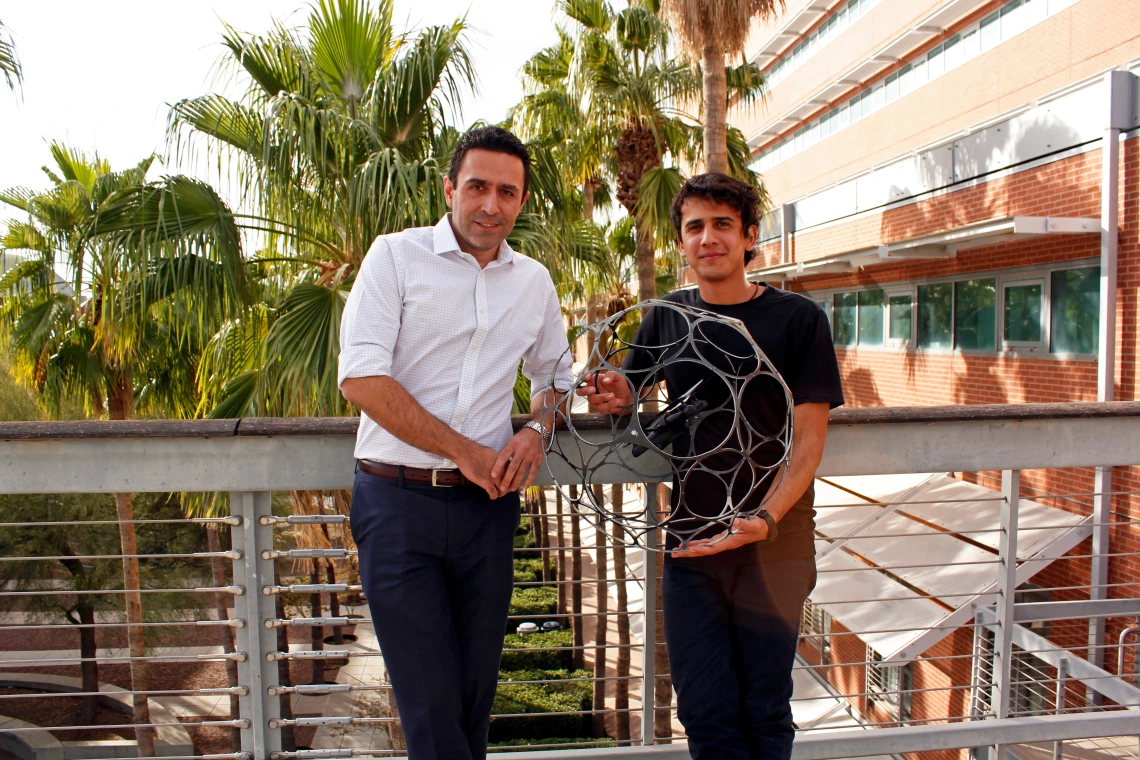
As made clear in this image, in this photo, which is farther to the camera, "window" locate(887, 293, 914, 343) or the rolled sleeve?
"window" locate(887, 293, 914, 343)

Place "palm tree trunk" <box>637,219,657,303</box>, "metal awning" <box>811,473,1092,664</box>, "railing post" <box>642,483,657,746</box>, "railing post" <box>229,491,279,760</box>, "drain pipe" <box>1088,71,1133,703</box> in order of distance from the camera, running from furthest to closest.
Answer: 1. "palm tree trunk" <box>637,219,657,303</box>
2. "drain pipe" <box>1088,71,1133,703</box>
3. "metal awning" <box>811,473,1092,664</box>
4. "railing post" <box>642,483,657,746</box>
5. "railing post" <box>229,491,279,760</box>

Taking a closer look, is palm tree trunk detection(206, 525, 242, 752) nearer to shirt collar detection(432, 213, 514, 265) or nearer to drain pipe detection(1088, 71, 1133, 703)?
shirt collar detection(432, 213, 514, 265)

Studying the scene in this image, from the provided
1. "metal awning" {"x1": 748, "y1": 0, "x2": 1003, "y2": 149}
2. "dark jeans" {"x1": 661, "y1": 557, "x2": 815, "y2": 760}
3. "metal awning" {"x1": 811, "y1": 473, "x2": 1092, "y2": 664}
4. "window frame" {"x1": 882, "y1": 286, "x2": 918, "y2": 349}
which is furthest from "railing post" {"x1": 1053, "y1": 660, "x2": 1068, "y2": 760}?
"metal awning" {"x1": 748, "y1": 0, "x2": 1003, "y2": 149}

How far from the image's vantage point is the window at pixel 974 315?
35.6 feet

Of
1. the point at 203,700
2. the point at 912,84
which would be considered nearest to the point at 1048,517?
the point at 912,84

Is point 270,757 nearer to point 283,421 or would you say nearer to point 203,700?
point 283,421

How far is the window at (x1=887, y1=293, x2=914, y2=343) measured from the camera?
1316 cm

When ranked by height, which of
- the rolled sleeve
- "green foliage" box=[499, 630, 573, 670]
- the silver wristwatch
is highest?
the rolled sleeve

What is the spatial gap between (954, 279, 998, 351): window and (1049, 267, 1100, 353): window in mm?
1153

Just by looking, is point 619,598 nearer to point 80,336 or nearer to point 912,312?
point 912,312

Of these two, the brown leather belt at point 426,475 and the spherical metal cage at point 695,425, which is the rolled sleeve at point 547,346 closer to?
the spherical metal cage at point 695,425

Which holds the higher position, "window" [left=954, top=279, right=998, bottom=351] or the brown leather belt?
"window" [left=954, top=279, right=998, bottom=351]

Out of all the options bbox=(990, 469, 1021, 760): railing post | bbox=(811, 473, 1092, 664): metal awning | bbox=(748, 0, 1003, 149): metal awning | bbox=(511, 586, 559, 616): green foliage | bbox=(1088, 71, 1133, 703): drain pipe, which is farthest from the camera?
bbox=(511, 586, 559, 616): green foliage

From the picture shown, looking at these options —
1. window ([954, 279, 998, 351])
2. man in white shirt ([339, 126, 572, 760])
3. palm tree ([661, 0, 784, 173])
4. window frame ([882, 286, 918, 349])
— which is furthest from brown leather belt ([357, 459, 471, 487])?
window frame ([882, 286, 918, 349])
